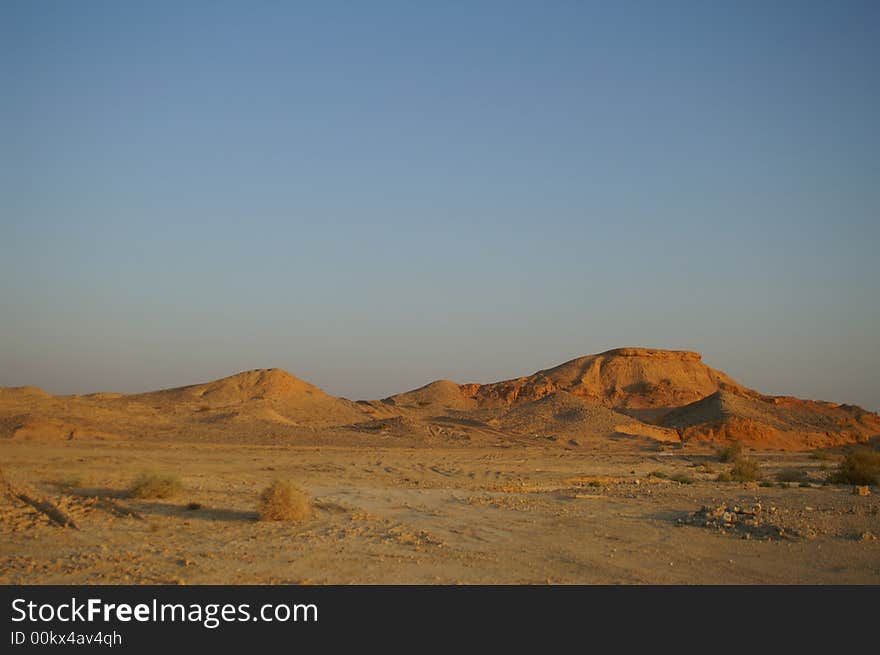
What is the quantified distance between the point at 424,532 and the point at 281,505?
2911 mm

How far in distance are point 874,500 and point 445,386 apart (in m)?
73.5

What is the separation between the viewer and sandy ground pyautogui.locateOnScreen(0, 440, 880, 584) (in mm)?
11117

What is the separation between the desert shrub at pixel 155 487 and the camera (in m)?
17.6

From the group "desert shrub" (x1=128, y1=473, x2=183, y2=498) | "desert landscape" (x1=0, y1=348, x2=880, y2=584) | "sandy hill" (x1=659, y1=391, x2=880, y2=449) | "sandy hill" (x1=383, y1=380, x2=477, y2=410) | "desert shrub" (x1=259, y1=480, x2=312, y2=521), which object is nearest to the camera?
"desert landscape" (x1=0, y1=348, x2=880, y2=584)

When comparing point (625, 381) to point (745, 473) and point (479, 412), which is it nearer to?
point (479, 412)

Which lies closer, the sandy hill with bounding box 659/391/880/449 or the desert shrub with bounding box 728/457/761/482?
the desert shrub with bounding box 728/457/761/482

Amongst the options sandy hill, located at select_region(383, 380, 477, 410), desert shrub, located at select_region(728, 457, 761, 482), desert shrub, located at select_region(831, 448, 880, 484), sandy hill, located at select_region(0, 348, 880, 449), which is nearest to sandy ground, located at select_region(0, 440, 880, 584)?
desert shrub, located at select_region(728, 457, 761, 482)

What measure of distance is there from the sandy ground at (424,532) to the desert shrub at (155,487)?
0.28 m

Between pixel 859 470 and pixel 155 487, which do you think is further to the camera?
pixel 859 470

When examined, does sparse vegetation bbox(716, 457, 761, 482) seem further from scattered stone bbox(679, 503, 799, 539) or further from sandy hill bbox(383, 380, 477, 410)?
sandy hill bbox(383, 380, 477, 410)

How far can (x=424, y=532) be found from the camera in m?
14.3

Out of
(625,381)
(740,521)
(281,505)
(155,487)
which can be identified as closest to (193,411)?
(155,487)

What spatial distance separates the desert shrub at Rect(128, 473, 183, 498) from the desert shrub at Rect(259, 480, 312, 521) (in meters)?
3.47

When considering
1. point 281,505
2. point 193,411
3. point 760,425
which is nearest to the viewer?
point 281,505
